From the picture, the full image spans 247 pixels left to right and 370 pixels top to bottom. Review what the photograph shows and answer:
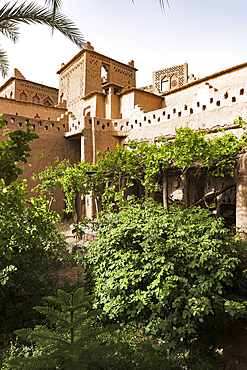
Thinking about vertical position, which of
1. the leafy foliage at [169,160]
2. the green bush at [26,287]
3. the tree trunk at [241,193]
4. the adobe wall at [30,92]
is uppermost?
the adobe wall at [30,92]

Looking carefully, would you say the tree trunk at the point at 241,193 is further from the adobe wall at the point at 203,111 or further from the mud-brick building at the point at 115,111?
the adobe wall at the point at 203,111

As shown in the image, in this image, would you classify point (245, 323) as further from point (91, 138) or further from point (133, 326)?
point (91, 138)

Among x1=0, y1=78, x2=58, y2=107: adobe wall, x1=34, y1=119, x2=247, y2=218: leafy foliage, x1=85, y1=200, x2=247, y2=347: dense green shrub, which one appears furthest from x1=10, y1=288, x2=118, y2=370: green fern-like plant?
x1=0, y1=78, x2=58, y2=107: adobe wall

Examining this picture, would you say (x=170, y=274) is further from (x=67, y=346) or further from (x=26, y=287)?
(x=26, y=287)

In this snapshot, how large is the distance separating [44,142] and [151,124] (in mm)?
6174

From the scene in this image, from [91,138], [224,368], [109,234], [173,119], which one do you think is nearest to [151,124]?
[173,119]

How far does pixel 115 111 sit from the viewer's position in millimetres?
15781

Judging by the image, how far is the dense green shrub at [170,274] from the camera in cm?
363

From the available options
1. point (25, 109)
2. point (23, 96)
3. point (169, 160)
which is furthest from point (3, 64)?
point (23, 96)

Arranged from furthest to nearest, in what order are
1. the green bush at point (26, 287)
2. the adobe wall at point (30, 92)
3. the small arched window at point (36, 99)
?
the small arched window at point (36, 99), the adobe wall at point (30, 92), the green bush at point (26, 287)

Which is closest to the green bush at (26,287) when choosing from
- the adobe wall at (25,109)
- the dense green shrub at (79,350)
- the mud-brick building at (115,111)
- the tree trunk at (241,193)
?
the dense green shrub at (79,350)

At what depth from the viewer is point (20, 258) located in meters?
5.14

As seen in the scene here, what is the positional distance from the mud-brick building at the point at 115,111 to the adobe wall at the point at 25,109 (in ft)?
0.04

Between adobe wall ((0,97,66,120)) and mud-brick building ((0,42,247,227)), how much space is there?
0.01 m
